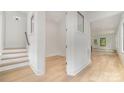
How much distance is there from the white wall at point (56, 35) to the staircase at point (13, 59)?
21.4 inches

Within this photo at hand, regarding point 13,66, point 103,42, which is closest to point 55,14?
point 103,42

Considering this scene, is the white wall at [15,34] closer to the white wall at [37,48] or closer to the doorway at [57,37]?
the white wall at [37,48]

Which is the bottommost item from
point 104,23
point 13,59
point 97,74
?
point 97,74

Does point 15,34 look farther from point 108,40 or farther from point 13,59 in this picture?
point 108,40

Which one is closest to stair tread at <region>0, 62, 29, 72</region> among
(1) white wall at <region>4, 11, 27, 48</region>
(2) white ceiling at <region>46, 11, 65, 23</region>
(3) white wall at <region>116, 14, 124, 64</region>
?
(1) white wall at <region>4, 11, 27, 48</region>

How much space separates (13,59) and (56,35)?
0.89 m

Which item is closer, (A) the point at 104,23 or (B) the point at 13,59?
(A) the point at 104,23

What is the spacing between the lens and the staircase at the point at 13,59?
4.10ft

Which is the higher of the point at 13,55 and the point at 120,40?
the point at 120,40

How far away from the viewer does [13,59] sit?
1.43 m

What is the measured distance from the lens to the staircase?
125cm
